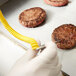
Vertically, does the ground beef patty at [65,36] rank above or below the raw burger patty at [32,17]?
below

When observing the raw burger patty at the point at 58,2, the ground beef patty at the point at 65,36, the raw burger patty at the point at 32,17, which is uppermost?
the raw burger patty at the point at 32,17

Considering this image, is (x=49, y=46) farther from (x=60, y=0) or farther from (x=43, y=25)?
(x=60, y=0)

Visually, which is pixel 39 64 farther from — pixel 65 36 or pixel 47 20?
pixel 47 20

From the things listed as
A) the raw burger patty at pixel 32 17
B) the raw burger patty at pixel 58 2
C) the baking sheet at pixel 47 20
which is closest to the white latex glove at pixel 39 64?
the baking sheet at pixel 47 20

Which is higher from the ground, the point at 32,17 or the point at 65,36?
the point at 32,17

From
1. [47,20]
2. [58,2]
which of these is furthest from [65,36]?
[58,2]

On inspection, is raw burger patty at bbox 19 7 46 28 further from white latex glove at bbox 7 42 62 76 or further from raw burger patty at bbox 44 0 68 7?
white latex glove at bbox 7 42 62 76

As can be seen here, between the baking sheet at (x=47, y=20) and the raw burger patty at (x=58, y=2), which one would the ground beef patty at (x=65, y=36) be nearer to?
the baking sheet at (x=47, y=20)
